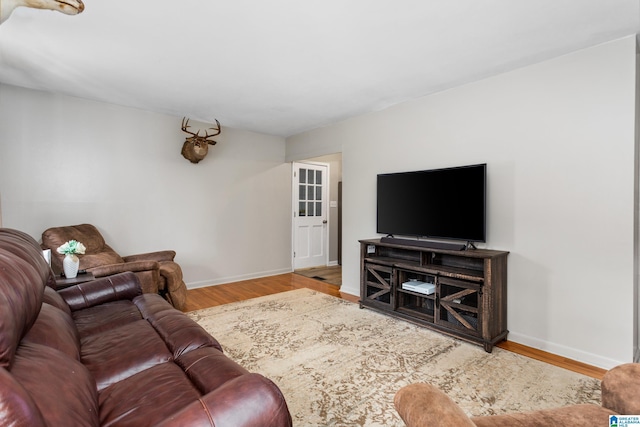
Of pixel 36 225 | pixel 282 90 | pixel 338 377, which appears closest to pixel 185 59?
pixel 282 90

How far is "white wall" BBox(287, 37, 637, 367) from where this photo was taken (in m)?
2.36

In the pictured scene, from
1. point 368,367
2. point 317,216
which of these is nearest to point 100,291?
point 368,367

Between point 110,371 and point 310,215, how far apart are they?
495 centimetres

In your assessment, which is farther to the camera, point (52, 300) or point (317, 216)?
point (317, 216)

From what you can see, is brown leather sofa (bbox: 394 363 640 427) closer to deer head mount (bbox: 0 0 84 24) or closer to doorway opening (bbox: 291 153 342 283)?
deer head mount (bbox: 0 0 84 24)

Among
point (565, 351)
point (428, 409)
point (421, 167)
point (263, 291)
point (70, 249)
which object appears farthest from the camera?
point (263, 291)

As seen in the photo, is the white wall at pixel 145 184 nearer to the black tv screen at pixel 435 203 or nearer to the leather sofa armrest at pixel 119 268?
the leather sofa armrest at pixel 119 268

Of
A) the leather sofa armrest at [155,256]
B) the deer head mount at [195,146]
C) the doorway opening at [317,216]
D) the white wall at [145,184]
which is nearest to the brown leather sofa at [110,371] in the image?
the leather sofa armrest at [155,256]

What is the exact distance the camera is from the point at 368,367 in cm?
237

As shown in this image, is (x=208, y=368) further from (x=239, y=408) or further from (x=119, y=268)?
(x=119, y=268)

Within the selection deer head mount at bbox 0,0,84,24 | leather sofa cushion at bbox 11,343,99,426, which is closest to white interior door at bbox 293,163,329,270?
deer head mount at bbox 0,0,84,24

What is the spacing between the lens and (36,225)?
138 inches

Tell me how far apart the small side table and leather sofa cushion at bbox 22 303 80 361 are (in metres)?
1.05

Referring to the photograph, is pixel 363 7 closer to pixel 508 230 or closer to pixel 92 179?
pixel 508 230
